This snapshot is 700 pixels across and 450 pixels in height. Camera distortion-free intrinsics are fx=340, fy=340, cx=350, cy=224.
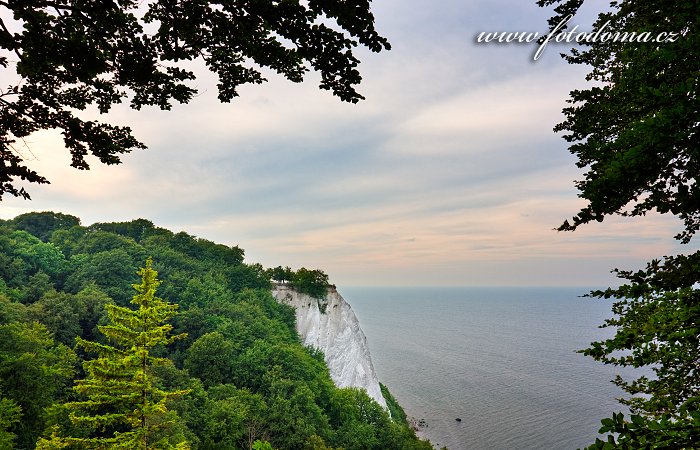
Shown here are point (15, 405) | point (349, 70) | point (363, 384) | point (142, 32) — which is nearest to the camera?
point (349, 70)

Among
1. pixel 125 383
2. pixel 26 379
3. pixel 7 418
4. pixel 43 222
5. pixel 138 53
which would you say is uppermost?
pixel 43 222

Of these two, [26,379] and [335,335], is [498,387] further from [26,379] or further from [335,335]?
[26,379]

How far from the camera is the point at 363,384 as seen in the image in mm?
51000

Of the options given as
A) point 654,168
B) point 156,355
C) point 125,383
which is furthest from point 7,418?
point 654,168

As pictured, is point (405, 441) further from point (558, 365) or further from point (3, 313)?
point (558, 365)

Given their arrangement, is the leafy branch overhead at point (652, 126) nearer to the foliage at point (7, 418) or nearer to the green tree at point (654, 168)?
the green tree at point (654, 168)

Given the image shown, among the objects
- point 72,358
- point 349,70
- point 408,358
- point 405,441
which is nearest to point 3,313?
point 72,358

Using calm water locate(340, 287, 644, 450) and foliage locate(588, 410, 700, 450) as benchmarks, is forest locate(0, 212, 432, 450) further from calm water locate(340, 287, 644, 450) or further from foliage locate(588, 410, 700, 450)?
foliage locate(588, 410, 700, 450)

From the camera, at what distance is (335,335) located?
176 feet

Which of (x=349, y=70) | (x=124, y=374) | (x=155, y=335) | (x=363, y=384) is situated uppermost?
(x=349, y=70)

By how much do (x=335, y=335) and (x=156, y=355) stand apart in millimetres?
26725

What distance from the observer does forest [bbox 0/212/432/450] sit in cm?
1380

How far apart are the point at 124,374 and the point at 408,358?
310 ft

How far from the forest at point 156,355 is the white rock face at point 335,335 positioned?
221cm
